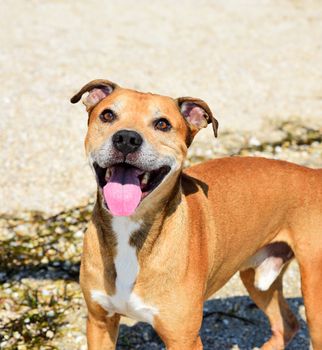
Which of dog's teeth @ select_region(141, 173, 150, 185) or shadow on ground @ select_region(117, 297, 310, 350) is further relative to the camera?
shadow on ground @ select_region(117, 297, 310, 350)

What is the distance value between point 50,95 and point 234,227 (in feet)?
21.3

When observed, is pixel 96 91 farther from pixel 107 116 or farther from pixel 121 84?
pixel 121 84

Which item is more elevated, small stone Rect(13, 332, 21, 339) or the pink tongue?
the pink tongue

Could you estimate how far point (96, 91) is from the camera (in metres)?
5.83

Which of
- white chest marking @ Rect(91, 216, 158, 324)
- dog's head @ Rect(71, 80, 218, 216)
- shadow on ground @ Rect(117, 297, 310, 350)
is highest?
dog's head @ Rect(71, 80, 218, 216)

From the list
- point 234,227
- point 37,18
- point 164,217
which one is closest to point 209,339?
point 234,227

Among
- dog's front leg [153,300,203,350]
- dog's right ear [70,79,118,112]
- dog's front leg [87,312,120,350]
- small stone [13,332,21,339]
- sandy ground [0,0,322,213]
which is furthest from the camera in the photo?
sandy ground [0,0,322,213]

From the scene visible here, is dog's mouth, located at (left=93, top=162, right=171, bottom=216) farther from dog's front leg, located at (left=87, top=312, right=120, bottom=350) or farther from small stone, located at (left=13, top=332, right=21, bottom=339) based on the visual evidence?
small stone, located at (left=13, top=332, right=21, bottom=339)

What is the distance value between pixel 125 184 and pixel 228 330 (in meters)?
2.97

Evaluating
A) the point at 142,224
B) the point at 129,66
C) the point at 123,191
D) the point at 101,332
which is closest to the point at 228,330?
the point at 101,332

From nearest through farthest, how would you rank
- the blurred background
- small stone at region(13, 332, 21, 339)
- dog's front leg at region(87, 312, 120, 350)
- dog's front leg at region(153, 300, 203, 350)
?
1. dog's front leg at region(153, 300, 203, 350)
2. dog's front leg at region(87, 312, 120, 350)
3. small stone at region(13, 332, 21, 339)
4. the blurred background

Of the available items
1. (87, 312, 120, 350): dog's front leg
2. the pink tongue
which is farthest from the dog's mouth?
(87, 312, 120, 350): dog's front leg

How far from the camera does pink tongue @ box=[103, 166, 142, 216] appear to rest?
5.13 m

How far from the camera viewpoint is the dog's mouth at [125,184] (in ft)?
16.9
